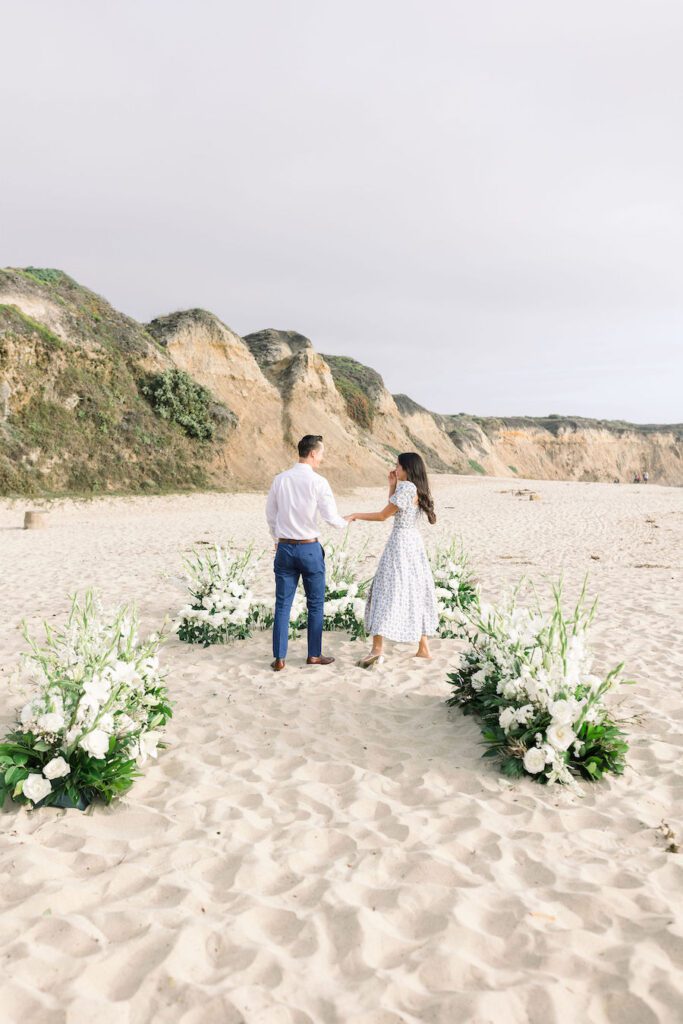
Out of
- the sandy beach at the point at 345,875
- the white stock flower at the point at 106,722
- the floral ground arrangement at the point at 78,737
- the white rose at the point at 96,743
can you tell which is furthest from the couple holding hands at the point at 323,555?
the white rose at the point at 96,743

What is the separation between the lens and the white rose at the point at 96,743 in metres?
3.53

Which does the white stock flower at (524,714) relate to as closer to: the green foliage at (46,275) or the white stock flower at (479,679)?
the white stock flower at (479,679)

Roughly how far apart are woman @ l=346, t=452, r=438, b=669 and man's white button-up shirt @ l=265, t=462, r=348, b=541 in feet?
1.21

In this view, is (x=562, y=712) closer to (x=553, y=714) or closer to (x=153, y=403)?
(x=553, y=714)

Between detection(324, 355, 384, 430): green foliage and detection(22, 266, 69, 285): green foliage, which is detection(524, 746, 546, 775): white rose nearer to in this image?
detection(22, 266, 69, 285): green foliage

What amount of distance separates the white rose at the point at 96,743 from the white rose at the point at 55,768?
0.14m

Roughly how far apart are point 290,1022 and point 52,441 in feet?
86.4

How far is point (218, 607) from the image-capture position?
6926 millimetres

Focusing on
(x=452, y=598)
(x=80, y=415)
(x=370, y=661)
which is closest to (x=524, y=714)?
(x=370, y=661)

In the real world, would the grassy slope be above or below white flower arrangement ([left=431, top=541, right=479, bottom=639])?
above

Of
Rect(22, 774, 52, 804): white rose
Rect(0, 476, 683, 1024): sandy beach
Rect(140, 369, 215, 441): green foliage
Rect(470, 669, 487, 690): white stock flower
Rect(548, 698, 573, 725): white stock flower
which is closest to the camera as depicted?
Rect(0, 476, 683, 1024): sandy beach

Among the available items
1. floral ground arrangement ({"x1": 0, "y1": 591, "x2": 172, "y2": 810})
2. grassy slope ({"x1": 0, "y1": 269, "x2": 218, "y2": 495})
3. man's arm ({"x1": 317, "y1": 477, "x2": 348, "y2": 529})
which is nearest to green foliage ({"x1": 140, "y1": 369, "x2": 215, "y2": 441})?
grassy slope ({"x1": 0, "y1": 269, "x2": 218, "y2": 495})

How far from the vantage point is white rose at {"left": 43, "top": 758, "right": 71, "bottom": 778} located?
11.7ft

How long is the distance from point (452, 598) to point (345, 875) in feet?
15.6
